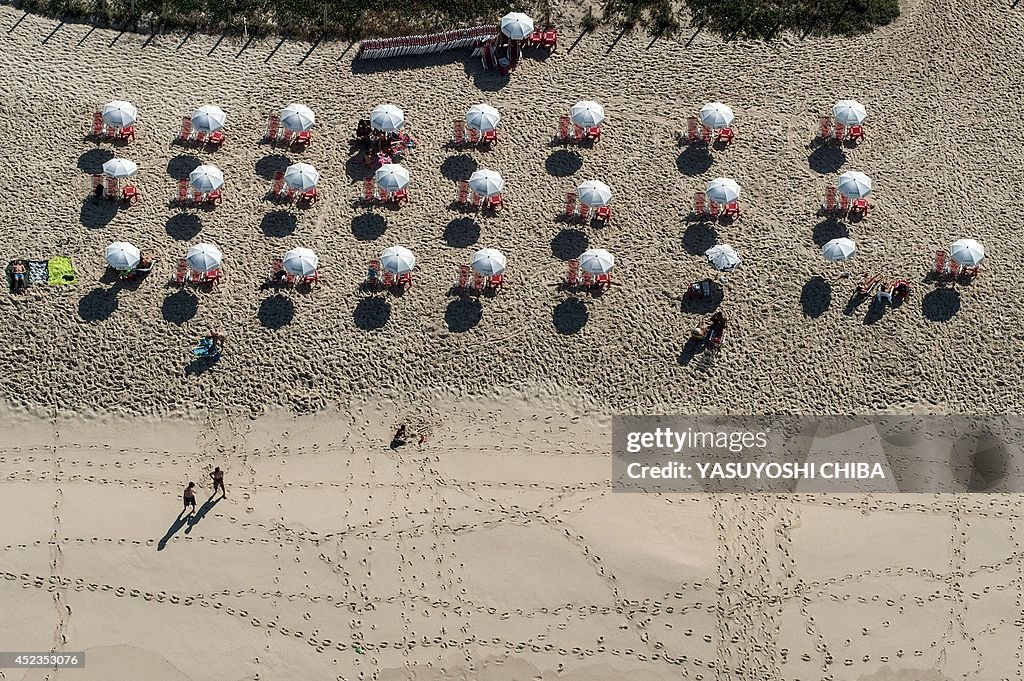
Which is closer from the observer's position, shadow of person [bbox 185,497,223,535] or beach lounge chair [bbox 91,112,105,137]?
shadow of person [bbox 185,497,223,535]

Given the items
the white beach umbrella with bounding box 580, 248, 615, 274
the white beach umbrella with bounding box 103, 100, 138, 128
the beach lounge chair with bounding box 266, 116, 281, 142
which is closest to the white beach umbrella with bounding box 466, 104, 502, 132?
the white beach umbrella with bounding box 580, 248, 615, 274

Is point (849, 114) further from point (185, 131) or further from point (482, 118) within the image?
point (185, 131)

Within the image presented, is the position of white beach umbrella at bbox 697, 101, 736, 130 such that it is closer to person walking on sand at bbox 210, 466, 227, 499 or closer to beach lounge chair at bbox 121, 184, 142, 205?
beach lounge chair at bbox 121, 184, 142, 205

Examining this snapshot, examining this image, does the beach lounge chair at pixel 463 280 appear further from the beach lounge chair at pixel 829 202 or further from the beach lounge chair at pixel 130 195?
the beach lounge chair at pixel 829 202

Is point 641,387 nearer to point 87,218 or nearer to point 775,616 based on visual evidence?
point 775,616

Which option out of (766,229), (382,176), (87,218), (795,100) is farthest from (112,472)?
(795,100)

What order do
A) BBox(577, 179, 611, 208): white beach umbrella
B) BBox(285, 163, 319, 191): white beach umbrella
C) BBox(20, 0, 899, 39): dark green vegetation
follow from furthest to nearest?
BBox(20, 0, 899, 39): dark green vegetation
BBox(577, 179, 611, 208): white beach umbrella
BBox(285, 163, 319, 191): white beach umbrella
